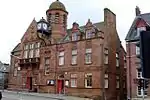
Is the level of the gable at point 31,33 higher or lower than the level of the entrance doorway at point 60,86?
higher

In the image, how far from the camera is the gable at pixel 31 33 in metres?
44.7

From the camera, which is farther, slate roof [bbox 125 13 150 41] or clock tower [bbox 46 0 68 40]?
clock tower [bbox 46 0 68 40]

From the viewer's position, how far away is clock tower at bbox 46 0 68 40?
144 feet

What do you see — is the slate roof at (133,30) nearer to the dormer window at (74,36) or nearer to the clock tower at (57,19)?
the dormer window at (74,36)

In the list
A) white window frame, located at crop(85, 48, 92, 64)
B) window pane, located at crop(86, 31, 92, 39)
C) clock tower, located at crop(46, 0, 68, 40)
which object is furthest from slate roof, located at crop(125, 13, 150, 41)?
clock tower, located at crop(46, 0, 68, 40)

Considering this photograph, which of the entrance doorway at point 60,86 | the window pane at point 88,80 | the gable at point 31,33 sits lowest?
the entrance doorway at point 60,86

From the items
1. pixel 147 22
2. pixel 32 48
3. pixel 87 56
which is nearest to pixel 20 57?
pixel 32 48

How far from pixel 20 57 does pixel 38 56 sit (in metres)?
5.55

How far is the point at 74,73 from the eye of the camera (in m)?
36.7

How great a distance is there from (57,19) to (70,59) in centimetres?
1057

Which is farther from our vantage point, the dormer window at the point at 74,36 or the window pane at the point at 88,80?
the dormer window at the point at 74,36

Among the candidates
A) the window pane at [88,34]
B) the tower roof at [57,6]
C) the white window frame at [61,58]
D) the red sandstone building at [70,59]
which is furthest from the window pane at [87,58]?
the tower roof at [57,6]

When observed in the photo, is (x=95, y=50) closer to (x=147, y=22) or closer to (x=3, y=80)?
(x=147, y=22)

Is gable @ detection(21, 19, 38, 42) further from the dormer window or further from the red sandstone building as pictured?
the dormer window
